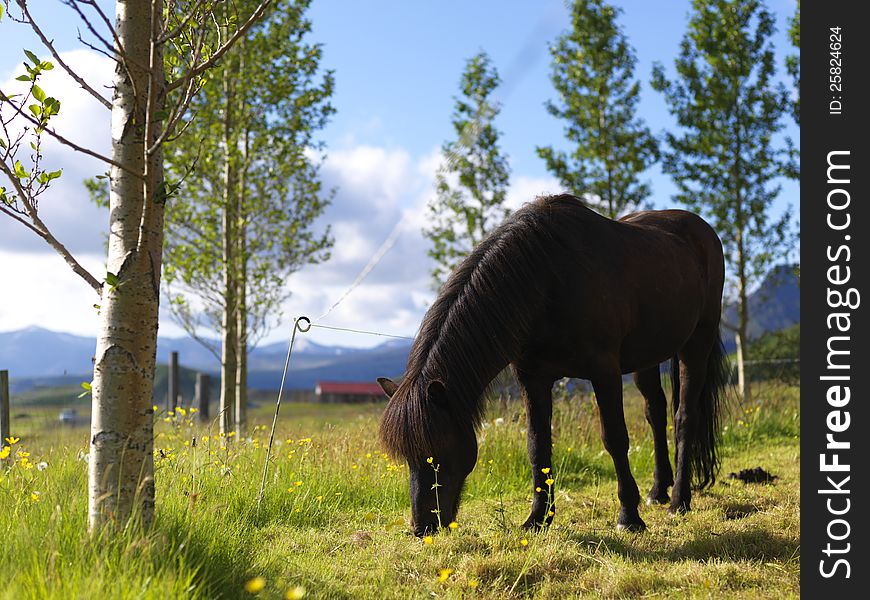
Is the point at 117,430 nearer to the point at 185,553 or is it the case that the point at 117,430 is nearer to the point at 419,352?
the point at 185,553

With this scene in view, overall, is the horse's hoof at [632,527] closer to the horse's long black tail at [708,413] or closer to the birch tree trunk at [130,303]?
the horse's long black tail at [708,413]

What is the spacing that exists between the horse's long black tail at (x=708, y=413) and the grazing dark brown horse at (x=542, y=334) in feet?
0.97

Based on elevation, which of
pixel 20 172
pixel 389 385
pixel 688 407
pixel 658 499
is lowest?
pixel 658 499

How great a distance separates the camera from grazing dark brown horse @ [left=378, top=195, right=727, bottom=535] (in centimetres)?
403

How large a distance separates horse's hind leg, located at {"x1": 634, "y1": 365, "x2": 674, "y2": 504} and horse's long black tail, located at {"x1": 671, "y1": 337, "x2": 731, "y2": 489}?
14 cm

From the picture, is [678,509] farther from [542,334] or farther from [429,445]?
[429,445]

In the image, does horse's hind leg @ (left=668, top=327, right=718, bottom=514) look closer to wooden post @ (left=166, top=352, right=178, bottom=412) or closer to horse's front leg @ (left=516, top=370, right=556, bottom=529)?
horse's front leg @ (left=516, top=370, right=556, bottom=529)

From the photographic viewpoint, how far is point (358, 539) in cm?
439

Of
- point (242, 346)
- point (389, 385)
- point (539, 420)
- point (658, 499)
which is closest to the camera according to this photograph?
point (389, 385)

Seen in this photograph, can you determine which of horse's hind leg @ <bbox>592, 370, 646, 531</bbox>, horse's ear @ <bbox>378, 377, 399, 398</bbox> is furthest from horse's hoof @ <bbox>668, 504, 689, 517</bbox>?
horse's ear @ <bbox>378, 377, 399, 398</bbox>

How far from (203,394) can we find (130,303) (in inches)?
436

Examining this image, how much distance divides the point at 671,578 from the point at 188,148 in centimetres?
978

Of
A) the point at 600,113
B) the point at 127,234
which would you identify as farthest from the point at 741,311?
the point at 127,234

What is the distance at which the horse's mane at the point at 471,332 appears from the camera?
3.96m
